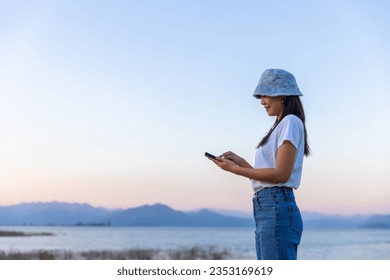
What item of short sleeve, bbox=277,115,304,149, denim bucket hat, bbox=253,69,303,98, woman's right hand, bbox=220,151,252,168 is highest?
denim bucket hat, bbox=253,69,303,98

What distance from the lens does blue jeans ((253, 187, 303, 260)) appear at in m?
2.35

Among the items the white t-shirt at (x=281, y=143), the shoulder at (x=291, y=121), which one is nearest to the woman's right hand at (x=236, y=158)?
the white t-shirt at (x=281, y=143)

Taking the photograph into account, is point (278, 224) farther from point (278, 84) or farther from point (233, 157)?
point (278, 84)

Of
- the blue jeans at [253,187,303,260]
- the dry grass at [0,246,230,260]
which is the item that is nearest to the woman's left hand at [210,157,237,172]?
the blue jeans at [253,187,303,260]

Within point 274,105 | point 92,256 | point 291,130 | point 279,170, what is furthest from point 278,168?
point 92,256

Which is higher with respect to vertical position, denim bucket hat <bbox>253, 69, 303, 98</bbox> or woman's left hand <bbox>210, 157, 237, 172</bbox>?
denim bucket hat <bbox>253, 69, 303, 98</bbox>

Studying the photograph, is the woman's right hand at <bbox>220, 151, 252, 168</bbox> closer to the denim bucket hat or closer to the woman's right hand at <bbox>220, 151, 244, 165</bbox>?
the woman's right hand at <bbox>220, 151, 244, 165</bbox>

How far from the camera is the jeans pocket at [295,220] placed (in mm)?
2373

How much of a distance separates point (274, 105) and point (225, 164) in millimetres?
297

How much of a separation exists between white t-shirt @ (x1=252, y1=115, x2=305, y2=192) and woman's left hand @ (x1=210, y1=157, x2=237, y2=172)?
9 cm

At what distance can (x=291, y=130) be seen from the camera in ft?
7.91
